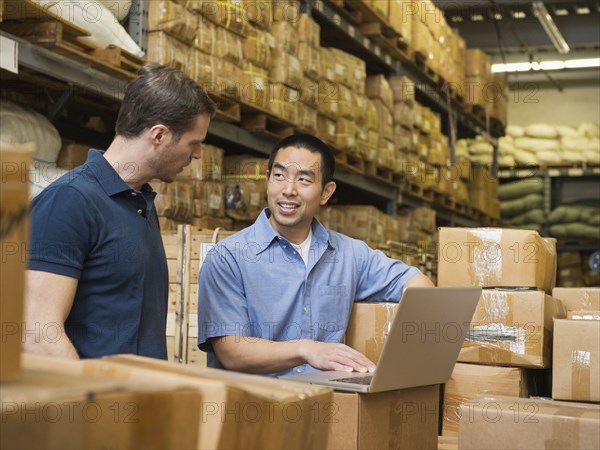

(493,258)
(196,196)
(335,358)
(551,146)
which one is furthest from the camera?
(551,146)

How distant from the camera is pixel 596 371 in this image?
9.29 ft

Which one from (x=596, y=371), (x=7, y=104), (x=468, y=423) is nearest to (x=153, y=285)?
(x=468, y=423)

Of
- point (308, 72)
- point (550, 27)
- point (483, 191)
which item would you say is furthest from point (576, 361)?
point (550, 27)

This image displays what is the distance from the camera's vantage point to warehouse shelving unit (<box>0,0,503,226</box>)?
4.18 metres

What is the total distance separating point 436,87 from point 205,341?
726 centimetres

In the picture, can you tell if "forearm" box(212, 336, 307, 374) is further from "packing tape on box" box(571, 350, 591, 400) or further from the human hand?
"packing tape on box" box(571, 350, 591, 400)

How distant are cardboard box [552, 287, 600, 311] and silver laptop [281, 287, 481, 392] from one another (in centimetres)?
130

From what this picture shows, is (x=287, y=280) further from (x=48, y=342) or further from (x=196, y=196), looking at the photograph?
(x=196, y=196)

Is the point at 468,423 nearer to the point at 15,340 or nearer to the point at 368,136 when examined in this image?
the point at 15,340

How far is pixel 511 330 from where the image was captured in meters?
3.28

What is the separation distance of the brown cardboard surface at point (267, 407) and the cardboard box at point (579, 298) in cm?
267

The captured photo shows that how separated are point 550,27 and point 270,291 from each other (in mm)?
9121

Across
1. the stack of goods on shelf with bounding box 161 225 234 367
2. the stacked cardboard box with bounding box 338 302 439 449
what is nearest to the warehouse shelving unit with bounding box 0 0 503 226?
the stack of goods on shelf with bounding box 161 225 234 367

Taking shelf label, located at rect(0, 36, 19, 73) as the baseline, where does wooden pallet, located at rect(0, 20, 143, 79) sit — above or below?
above
